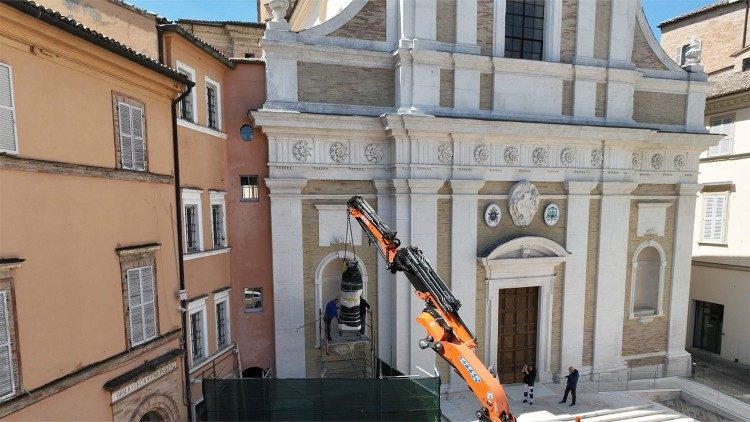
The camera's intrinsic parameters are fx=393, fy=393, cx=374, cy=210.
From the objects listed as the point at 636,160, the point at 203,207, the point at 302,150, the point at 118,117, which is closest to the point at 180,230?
the point at 203,207

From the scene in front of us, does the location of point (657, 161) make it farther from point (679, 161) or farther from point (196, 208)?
point (196, 208)

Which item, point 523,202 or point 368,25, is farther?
point 523,202

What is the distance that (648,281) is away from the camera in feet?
53.8

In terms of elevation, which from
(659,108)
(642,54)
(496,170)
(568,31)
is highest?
(568,31)

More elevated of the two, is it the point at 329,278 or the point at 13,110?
the point at 13,110

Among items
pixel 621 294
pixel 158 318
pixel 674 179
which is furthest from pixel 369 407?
pixel 674 179

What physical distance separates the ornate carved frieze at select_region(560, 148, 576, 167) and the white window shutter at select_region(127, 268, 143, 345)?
13.6 m

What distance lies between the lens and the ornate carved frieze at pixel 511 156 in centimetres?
1368

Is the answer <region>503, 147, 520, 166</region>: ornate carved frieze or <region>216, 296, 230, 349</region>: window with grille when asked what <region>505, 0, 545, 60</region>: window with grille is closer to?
<region>503, 147, 520, 166</region>: ornate carved frieze

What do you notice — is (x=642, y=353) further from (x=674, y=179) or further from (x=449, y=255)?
(x=449, y=255)

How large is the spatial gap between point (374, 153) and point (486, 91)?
450 cm

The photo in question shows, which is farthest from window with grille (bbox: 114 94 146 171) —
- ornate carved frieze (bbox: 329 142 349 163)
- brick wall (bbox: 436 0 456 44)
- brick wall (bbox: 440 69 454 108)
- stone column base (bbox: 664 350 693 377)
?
stone column base (bbox: 664 350 693 377)

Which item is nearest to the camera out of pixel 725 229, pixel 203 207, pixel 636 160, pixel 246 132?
pixel 203 207

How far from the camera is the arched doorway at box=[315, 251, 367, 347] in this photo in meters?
12.9
